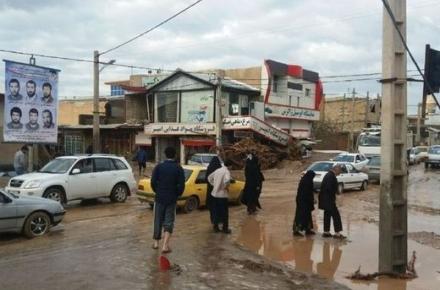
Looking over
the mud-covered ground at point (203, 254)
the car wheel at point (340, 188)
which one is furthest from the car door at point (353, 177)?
the mud-covered ground at point (203, 254)

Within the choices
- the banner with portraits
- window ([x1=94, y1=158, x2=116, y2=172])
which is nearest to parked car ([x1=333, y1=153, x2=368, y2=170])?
the banner with portraits

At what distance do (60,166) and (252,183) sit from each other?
5.96 meters

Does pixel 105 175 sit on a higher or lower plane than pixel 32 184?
higher

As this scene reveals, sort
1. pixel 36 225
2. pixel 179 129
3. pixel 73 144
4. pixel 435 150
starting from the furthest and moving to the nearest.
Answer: pixel 73 144
pixel 435 150
pixel 179 129
pixel 36 225

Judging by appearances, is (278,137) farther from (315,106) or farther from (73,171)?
(73,171)

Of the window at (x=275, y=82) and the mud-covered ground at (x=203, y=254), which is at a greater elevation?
the window at (x=275, y=82)

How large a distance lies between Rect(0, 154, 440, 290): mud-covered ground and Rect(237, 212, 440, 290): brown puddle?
0.02 metres

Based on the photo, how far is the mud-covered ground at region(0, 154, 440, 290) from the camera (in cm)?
869

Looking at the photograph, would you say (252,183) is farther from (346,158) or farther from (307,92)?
(307,92)

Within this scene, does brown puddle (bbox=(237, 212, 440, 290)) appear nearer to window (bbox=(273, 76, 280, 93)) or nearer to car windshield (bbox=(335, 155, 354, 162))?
car windshield (bbox=(335, 155, 354, 162))

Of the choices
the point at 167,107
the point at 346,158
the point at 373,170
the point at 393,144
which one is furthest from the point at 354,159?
the point at 393,144

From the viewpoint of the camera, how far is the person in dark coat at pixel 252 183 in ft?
→ 55.0

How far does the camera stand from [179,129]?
4516 centimetres

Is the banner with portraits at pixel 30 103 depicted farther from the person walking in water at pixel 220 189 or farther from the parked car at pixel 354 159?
the parked car at pixel 354 159
